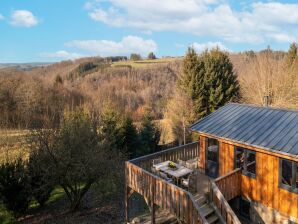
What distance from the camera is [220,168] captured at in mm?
12047

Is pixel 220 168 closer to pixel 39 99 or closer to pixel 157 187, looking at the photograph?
pixel 157 187

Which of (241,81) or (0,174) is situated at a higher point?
(241,81)

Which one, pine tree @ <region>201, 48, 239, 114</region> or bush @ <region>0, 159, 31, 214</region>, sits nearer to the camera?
bush @ <region>0, 159, 31, 214</region>

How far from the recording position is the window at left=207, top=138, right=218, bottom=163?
12.7m

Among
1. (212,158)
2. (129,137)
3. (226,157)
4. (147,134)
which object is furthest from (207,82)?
(226,157)

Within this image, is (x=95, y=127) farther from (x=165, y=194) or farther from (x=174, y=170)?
(x=165, y=194)

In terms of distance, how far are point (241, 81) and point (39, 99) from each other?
994 inches

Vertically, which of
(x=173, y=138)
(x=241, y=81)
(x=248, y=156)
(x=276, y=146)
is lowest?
(x=173, y=138)

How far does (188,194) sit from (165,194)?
136 cm

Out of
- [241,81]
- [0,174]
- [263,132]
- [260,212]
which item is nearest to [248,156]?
[263,132]

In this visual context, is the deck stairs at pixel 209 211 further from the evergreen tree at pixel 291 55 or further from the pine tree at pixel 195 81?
the evergreen tree at pixel 291 55

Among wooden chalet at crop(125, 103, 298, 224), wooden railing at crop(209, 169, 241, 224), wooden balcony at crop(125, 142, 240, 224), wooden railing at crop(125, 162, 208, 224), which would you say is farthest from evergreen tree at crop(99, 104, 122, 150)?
wooden railing at crop(209, 169, 241, 224)

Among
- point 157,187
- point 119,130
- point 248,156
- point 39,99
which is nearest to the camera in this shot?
point 157,187

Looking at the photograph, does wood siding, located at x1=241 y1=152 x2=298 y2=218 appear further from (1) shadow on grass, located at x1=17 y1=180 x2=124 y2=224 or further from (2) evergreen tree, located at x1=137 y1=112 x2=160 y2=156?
(2) evergreen tree, located at x1=137 y1=112 x2=160 y2=156
